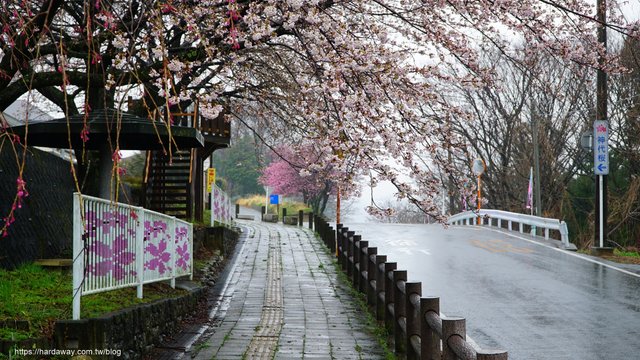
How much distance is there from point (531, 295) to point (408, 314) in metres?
5.65

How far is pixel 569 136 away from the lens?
3741 centimetres

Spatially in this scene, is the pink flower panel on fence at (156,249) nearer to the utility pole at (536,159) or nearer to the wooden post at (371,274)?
the wooden post at (371,274)

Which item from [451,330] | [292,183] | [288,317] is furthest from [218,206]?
[292,183]

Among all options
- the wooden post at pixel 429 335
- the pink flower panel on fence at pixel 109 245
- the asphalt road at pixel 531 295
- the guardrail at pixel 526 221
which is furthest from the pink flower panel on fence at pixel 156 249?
the guardrail at pixel 526 221

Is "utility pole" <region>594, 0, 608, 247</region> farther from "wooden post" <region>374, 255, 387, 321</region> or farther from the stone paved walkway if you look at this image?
"wooden post" <region>374, 255, 387, 321</region>

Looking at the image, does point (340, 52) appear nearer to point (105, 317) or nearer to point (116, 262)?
point (116, 262)

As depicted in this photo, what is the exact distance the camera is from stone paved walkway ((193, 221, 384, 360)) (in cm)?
886

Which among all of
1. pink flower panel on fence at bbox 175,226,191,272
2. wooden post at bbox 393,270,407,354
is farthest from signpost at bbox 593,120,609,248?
wooden post at bbox 393,270,407,354

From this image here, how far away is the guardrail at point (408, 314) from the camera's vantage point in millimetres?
5716

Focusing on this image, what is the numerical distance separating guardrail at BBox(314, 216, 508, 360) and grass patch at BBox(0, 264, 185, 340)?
9.93 ft

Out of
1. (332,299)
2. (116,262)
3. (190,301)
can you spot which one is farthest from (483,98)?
(116,262)

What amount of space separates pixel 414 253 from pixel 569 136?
20.9 metres

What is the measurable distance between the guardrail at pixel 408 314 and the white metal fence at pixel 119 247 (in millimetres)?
2602

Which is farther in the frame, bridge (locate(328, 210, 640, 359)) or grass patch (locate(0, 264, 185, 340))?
bridge (locate(328, 210, 640, 359))
